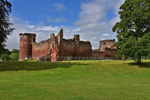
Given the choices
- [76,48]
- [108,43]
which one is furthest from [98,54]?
[108,43]

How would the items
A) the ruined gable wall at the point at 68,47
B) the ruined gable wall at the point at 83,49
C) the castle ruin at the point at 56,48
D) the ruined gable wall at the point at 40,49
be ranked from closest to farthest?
the castle ruin at the point at 56,48
the ruined gable wall at the point at 68,47
the ruined gable wall at the point at 40,49
the ruined gable wall at the point at 83,49

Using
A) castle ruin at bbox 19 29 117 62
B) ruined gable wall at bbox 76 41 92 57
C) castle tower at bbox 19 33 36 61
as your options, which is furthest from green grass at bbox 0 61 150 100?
castle tower at bbox 19 33 36 61

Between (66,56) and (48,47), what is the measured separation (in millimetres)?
5640

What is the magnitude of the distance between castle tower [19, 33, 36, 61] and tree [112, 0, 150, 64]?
3450 cm

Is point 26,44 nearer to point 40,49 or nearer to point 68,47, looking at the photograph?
point 40,49

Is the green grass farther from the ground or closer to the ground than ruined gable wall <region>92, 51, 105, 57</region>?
closer to the ground

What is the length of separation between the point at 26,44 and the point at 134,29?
129 ft

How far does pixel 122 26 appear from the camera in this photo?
32406 mm

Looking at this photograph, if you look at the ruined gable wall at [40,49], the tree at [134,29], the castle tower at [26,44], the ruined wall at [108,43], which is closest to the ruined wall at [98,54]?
the ruined gable wall at [40,49]

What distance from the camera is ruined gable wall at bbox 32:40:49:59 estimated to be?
50022mm

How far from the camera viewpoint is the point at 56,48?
146 ft

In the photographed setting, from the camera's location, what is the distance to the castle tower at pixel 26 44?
5966 cm

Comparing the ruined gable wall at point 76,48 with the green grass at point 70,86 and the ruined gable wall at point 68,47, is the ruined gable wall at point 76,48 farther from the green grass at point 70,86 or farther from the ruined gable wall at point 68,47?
the green grass at point 70,86

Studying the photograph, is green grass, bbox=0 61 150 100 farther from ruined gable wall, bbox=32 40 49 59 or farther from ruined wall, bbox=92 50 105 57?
ruined wall, bbox=92 50 105 57
